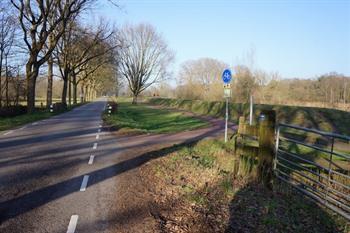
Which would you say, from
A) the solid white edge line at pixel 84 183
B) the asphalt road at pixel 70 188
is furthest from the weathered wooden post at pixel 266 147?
the solid white edge line at pixel 84 183

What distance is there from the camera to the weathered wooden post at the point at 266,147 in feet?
24.0

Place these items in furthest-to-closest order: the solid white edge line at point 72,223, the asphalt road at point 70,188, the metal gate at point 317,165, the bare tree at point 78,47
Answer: the bare tree at point 78,47
the metal gate at point 317,165
the asphalt road at point 70,188
the solid white edge line at point 72,223

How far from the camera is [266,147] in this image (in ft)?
24.3

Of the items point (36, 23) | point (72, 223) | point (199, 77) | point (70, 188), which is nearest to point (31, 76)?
point (36, 23)

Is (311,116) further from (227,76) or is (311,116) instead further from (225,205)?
(225,205)

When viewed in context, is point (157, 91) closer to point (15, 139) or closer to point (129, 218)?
point (15, 139)

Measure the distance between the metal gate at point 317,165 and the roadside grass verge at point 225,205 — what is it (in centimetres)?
33

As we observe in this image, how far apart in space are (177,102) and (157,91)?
4131 centimetres

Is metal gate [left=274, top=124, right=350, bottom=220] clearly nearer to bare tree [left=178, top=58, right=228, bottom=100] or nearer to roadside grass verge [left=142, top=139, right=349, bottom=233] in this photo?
roadside grass verge [left=142, top=139, right=349, bottom=233]

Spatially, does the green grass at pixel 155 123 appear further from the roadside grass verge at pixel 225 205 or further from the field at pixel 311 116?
the roadside grass verge at pixel 225 205

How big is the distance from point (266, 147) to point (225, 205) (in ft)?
6.51

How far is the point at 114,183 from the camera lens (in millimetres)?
7605

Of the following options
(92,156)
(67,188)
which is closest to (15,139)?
(92,156)

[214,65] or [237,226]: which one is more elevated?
[214,65]
